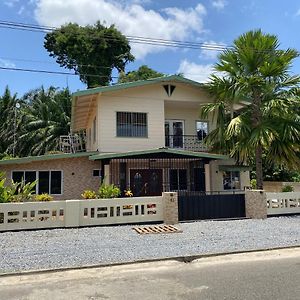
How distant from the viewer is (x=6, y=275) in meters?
7.20

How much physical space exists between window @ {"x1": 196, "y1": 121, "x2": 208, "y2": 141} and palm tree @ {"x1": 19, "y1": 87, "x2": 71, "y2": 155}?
17.9 meters

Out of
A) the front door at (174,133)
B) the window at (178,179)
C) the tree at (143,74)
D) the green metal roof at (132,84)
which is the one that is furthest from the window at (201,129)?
the tree at (143,74)

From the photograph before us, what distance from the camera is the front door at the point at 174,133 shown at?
2145 centimetres

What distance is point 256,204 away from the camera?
48.0 feet

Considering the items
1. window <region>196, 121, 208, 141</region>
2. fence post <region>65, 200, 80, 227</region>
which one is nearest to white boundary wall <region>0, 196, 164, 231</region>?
fence post <region>65, 200, 80, 227</region>

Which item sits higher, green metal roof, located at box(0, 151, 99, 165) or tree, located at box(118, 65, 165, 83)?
tree, located at box(118, 65, 165, 83)

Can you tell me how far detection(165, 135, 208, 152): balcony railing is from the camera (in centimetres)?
2147

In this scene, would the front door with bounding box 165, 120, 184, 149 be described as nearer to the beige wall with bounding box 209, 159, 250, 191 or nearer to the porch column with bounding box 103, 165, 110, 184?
the beige wall with bounding box 209, 159, 250, 191

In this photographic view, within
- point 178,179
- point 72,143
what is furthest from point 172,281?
point 72,143

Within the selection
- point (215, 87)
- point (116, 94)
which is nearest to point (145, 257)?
point (215, 87)

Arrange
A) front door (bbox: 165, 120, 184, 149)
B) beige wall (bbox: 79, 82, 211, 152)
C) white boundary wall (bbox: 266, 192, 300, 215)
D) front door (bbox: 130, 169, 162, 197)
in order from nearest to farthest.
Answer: white boundary wall (bbox: 266, 192, 300, 215)
beige wall (bbox: 79, 82, 211, 152)
front door (bbox: 130, 169, 162, 197)
front door (bbox: 165, 120, 184, 149)

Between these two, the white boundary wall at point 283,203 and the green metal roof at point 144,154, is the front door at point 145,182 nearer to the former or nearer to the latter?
the green metal roof at point 144,154

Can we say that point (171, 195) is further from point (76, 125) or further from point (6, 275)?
point (76, 125)

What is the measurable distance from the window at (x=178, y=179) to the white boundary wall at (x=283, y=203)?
670 centimetres
